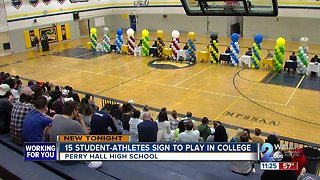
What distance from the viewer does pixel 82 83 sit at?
686 inches

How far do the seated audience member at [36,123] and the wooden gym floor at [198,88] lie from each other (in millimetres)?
7585

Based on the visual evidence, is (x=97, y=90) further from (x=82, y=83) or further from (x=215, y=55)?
(x=215, y=55)

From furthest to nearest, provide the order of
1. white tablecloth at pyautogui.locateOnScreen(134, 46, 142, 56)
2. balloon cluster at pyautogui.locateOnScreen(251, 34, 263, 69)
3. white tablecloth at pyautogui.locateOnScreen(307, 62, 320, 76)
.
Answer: white tablecloth at pyautogui.locateOnScreen(134, 46, 142, 56) < balloon cluster at pyautogui.locateOnScreen(251, 34, 263, 69) < white tablecloth at pyautogui.locateOnScreen(307, 62, 320, 76)

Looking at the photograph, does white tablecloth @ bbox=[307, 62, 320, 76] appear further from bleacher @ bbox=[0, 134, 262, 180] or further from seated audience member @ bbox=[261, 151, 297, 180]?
seated audience member @ bbox=[261, 151, 297, 180]

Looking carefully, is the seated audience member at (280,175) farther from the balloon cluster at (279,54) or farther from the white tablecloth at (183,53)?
the white tablecloth at (183,53)

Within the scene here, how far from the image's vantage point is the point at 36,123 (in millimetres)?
5750

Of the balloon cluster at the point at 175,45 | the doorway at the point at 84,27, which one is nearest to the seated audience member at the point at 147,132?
the balloon cluster at the point at 175,45

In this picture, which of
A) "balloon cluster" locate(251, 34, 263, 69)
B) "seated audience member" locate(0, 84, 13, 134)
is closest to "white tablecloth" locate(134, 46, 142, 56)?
"balloon cluster" locate(251, 34, 263, 69)

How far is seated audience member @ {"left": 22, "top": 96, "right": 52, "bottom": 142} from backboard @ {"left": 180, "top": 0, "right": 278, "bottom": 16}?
6406mm

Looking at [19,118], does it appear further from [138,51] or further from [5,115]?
[138,51]

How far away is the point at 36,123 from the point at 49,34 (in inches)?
1010

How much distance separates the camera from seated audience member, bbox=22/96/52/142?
18.8 ft

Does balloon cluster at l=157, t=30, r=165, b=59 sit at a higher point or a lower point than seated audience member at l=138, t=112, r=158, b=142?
higher

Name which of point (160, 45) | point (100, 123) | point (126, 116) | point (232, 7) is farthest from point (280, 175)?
point (160, 45)
